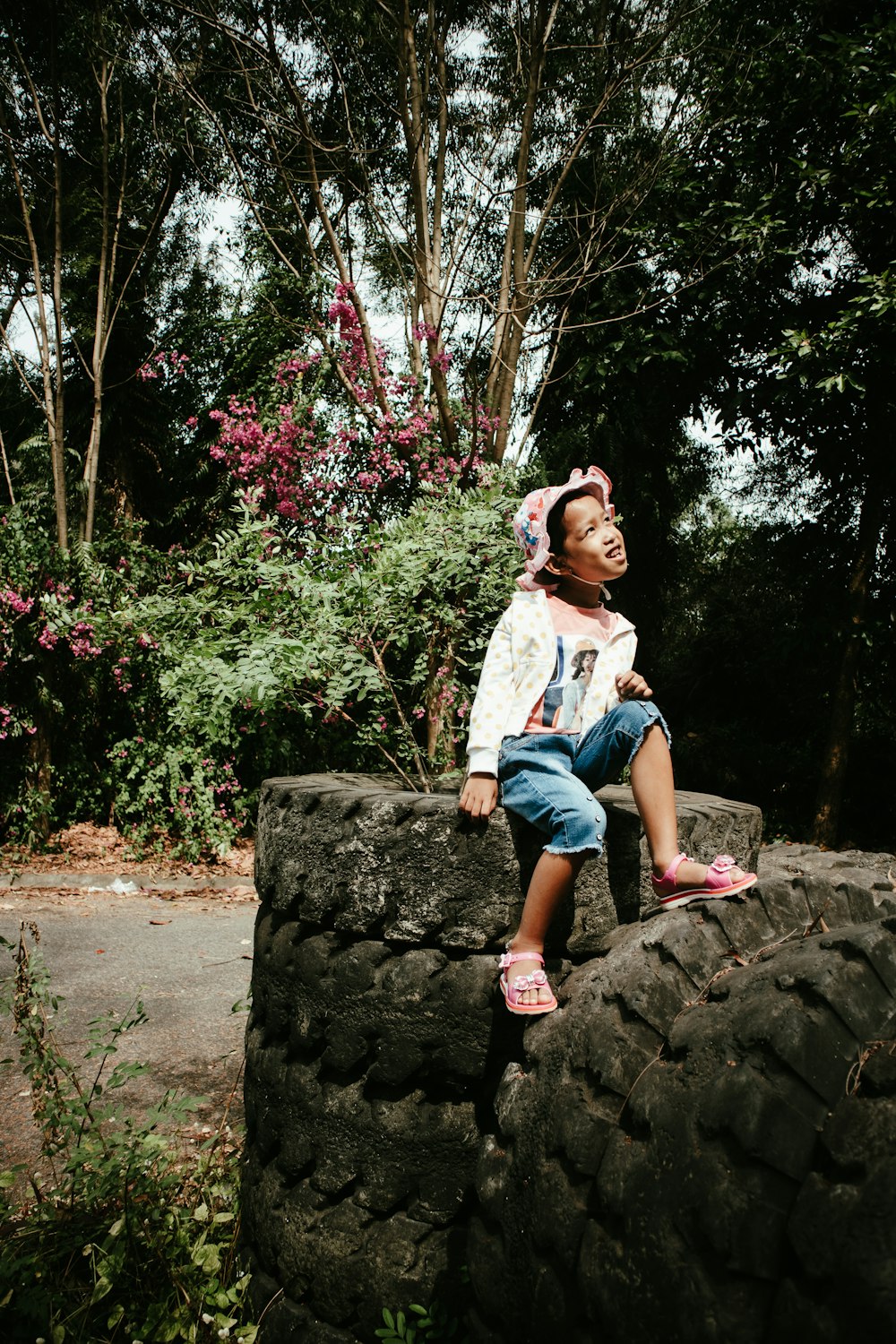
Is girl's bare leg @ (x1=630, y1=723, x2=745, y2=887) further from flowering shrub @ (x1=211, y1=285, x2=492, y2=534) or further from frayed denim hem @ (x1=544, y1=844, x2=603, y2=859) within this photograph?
flowering shrub @ (x1=211, y1=285, x2=492, y2=534)

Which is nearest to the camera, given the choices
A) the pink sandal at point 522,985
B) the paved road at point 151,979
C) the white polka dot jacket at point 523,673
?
the pink sandal at point 522,985

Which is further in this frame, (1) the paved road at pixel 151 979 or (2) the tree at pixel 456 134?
(2) the tree at pixel 456 134

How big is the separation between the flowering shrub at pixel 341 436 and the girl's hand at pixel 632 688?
19.1 feet

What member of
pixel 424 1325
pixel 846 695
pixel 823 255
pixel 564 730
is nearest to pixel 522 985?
pixel 564 730

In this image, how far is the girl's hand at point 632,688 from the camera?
2324 millimetres

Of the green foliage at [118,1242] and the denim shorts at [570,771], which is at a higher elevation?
the denim shorts at [570,771]

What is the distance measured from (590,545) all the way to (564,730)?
0.54m

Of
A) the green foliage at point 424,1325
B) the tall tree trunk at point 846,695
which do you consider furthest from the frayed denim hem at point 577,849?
the tall tree trunk at point 846,695

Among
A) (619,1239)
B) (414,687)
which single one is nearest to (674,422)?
(414,687)

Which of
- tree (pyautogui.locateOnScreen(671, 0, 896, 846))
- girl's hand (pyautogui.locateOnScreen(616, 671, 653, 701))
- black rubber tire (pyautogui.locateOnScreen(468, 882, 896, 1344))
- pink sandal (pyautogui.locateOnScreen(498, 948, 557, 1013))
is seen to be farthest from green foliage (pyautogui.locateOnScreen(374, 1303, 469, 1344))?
tree (pyautogui.locateOnScreen(671, 0, 896, 846))

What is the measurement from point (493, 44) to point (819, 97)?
3.31 meters

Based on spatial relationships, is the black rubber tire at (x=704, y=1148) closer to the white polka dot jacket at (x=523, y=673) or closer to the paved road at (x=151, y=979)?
the white polka dot jacket at (x=523, y=673)

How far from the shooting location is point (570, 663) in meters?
2.38

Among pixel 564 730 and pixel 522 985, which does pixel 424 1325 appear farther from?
pixel 564 730
